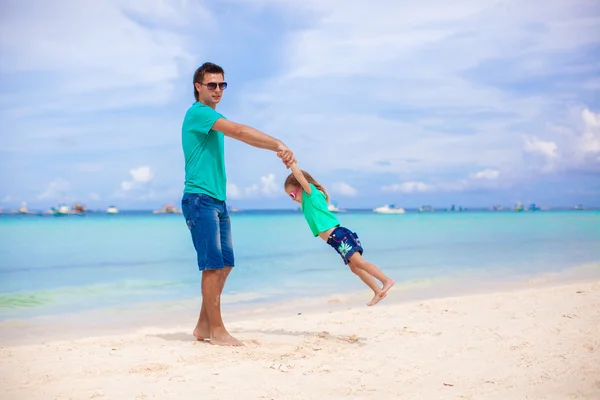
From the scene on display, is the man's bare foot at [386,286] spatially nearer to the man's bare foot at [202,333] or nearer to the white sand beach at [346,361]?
the white sand beach at [346,361]

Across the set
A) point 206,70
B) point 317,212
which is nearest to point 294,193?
point 317,212

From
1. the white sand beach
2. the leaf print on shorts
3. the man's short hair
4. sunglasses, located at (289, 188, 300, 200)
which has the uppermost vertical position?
the man's short hair

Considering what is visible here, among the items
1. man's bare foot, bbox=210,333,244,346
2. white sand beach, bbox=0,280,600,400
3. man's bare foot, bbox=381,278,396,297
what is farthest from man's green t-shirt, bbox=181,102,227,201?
man's bare foot, bbox=381,278,396,297

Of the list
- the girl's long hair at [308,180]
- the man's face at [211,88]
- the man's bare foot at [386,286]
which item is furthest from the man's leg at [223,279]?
the man's bare foot at [386,286]

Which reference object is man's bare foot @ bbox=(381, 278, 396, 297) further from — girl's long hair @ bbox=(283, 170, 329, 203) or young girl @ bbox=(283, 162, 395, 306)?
girl's long hair @ bbox=(283, 170, 329, 203)

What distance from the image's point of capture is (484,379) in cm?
349

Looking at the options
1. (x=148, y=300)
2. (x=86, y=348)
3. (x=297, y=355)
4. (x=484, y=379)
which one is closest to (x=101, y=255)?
(x=148, y=300)

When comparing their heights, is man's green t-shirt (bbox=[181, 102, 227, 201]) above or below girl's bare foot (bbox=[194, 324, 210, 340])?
above

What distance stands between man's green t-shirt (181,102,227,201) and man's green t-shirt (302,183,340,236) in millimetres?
718

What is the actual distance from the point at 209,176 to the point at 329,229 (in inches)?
42.0

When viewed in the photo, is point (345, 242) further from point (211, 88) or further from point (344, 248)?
point (211, 88)

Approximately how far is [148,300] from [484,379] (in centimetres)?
612

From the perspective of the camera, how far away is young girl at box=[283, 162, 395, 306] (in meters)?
4.66

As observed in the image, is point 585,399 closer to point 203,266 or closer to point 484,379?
point 484,379
